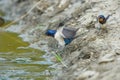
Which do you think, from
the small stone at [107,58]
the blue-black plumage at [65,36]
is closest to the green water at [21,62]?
the blue-black plumage at [65,36]

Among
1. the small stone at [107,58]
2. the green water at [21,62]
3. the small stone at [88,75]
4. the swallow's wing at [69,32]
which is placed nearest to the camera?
the small stone at [88,75]

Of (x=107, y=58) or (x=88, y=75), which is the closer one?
(x=88, y=75)

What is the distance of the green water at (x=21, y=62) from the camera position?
337 inches

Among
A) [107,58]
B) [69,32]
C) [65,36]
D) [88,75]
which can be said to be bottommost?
[88,75]

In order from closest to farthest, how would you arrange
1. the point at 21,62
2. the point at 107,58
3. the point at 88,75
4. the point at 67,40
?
the point at 88,75 < the point at 107,58 < the point at 21,62 < the point at 67,40

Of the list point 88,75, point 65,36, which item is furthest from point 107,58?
point 65,36

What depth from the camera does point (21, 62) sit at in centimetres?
973

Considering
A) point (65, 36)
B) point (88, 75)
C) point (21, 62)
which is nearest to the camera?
point (88, 75)

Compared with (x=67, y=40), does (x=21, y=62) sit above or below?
below

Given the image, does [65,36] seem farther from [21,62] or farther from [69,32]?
[21,62]

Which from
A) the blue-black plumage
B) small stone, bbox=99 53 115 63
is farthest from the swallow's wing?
small stone, bbox=99 53 115 63

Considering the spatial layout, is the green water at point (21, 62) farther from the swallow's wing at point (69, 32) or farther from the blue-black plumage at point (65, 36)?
the swallow's wing at point (69, 32)

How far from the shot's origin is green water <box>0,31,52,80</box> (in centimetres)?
855

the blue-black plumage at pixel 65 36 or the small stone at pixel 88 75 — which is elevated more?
the blue-black plumage at pixel 65 36
